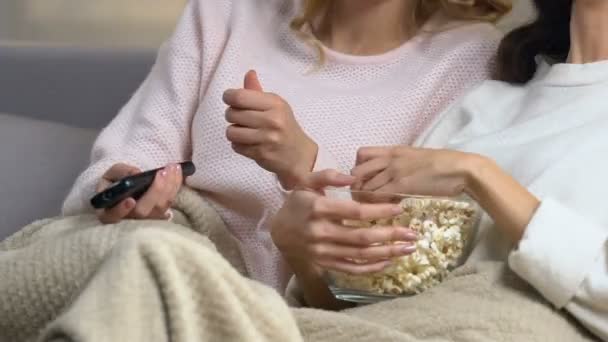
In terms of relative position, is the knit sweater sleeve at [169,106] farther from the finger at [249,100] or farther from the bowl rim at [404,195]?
the bowl rim at [404,195]

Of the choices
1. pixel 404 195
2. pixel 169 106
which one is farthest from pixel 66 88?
pixel 404 195

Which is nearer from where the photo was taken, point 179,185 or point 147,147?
point 179,185

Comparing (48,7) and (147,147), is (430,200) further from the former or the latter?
(48,7)

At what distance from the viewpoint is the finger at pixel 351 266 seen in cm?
95

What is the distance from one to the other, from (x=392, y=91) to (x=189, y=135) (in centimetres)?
29

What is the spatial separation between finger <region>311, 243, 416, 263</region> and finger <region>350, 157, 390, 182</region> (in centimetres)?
9

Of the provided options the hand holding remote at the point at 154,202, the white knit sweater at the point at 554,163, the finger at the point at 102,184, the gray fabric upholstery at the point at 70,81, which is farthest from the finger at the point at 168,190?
the gray fabric upholstery at the point at 70,81

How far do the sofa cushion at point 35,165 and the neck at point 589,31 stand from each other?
81 centimetres

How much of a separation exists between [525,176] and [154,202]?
43 centimetres

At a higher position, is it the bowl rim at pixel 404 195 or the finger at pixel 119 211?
the bowl rim at pixel 404 195

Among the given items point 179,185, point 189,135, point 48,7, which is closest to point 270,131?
point 179,185

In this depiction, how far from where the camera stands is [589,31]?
1.12 m

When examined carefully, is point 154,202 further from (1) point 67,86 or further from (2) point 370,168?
(1) point 67,86

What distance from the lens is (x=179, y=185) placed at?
3.87 ft
